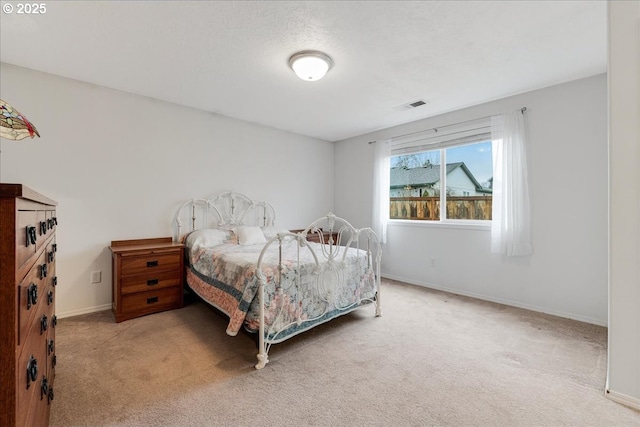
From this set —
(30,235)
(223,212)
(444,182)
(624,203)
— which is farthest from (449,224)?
(30,235)

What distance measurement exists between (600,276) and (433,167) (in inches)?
84.9

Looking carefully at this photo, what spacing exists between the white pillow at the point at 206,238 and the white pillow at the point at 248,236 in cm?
16

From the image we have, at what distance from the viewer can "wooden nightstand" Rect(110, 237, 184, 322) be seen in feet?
8.83

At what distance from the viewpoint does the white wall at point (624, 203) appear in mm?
1596

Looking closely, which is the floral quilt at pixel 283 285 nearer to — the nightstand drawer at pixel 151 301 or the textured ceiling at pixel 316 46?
the nightstand drawer at pixel 151 301

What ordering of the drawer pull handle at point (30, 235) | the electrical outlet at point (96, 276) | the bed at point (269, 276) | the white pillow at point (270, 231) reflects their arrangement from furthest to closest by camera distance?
the white pillow at point (270, 231)
the electrical outlet at point (96, 276)
the bed at point (269, 276)
the drawer pull handle at point (30, 235)

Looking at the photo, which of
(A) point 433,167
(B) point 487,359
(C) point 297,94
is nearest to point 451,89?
(A) point 433,167

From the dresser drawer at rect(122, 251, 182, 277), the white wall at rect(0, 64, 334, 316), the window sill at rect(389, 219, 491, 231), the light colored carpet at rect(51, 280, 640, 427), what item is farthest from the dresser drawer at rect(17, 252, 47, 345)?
the window sill at rect(389, 219, 491, 231)

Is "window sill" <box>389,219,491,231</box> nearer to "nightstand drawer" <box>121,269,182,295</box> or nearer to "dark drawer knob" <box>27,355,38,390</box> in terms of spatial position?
"nightstand drawer" <box>121,269,182,295</box>

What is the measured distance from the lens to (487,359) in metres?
2.08

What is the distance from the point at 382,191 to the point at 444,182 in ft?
3.00

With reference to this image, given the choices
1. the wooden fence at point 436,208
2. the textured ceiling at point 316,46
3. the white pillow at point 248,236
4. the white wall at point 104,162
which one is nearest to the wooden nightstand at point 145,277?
the white wall at point 104,162

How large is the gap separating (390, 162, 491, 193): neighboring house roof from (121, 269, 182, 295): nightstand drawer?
3.39 m

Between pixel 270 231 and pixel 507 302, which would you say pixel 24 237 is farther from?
pixel 507 302
